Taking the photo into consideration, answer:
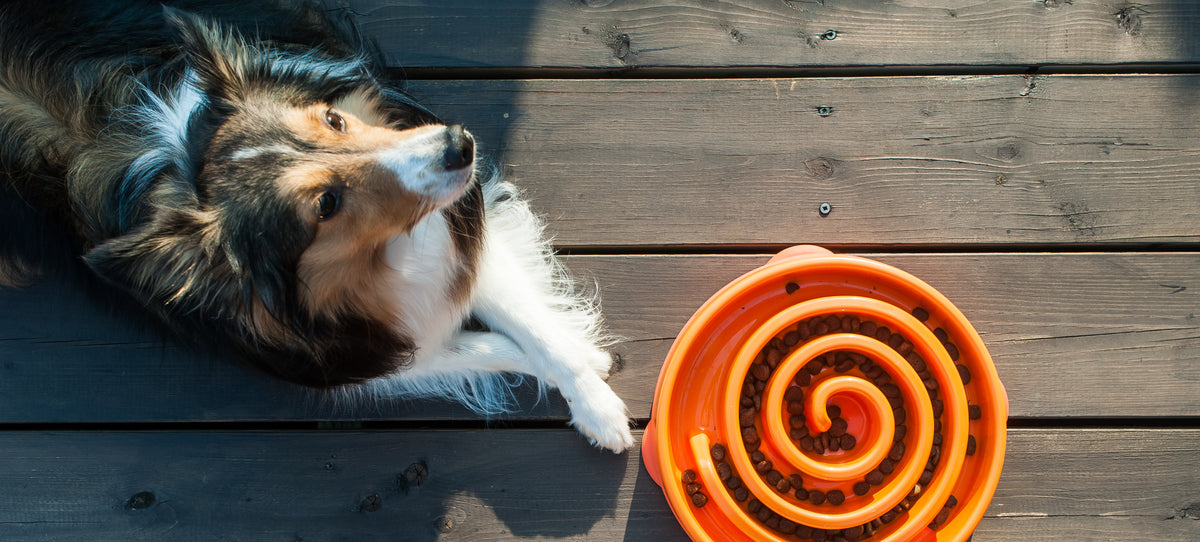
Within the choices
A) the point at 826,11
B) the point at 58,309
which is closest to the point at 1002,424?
the point at 826,11

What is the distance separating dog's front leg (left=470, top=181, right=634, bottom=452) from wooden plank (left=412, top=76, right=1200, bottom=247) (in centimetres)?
12

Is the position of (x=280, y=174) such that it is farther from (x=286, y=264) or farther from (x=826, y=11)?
(x=826, y=11)

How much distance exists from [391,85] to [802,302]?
1.22m

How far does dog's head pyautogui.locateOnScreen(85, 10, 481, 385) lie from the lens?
1.29 meters

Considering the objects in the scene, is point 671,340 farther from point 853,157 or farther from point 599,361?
point 853,157

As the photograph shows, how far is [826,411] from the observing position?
1.95 metres

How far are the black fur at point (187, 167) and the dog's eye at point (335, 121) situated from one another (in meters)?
0.08

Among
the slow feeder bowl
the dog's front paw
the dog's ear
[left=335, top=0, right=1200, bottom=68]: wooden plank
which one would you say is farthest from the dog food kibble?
the dog's ear

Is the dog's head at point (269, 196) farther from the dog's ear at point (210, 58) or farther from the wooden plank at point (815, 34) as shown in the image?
the wooden plank at point (815, 34)

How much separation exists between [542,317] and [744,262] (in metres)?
0.62

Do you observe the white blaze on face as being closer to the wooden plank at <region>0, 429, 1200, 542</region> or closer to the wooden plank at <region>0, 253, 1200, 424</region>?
the wooden plank at <region>0, 253, 1200, 424</region>

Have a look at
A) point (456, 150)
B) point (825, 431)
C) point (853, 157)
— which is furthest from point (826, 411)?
point (456, 150)

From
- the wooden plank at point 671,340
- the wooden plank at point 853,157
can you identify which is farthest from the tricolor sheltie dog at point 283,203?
the wooden plank at point 853,157

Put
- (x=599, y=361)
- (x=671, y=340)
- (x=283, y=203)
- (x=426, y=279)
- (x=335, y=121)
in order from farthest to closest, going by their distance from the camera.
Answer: (x=671, y=340), (x=599, y=361), (x=426, y=279), (x=335, y=121), (x=283, y=203)
